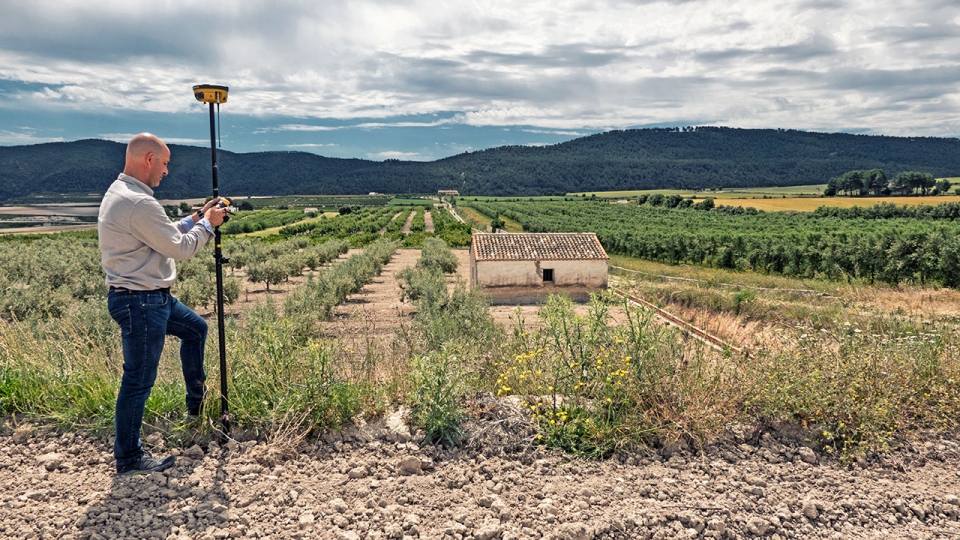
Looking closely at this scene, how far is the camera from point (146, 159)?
3445 mm

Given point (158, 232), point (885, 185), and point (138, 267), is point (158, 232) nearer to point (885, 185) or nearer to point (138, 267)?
point (138, 267)

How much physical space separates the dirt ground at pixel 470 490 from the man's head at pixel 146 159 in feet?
5.89

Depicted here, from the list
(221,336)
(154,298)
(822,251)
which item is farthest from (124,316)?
(822,251)

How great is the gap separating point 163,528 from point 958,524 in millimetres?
4384

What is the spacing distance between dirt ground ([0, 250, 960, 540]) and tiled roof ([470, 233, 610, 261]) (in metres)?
20.1

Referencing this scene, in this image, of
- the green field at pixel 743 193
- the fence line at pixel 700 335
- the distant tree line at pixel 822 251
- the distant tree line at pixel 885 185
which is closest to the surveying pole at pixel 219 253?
the fence line at pixel 700 335

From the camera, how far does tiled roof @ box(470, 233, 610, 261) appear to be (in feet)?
79.8

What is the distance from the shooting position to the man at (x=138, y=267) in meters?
3.28

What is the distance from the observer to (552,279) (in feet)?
81.1

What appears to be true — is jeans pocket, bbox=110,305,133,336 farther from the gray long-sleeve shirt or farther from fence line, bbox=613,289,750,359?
fence line, bbox=613,289,750,359

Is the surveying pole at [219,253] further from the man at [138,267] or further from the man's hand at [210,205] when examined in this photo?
the man at [138,267]

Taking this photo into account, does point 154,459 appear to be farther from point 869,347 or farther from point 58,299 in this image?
point 58,299

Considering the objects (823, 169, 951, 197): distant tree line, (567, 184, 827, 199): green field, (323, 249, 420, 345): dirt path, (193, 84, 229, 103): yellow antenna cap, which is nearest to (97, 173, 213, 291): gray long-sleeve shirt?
(193, 84, 229, 103): yellow antenna cap

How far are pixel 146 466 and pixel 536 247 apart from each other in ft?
72.5
